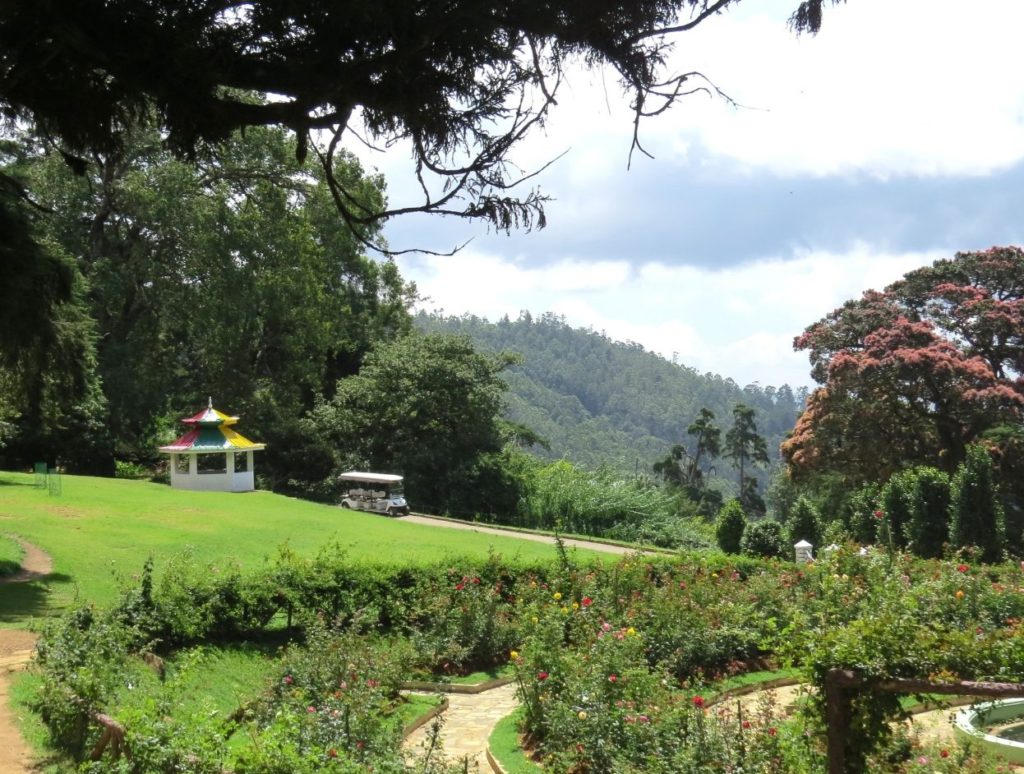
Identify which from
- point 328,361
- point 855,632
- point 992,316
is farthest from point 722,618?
point 328,361

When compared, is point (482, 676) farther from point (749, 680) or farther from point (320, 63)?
point (320, 63)

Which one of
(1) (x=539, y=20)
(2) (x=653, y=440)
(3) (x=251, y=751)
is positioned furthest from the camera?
(2) (x=653, y=440)

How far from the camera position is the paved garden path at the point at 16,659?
609 cm

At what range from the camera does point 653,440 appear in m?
117

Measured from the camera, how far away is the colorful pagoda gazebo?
2775 cm

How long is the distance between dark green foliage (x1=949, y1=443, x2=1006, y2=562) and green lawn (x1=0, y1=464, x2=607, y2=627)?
293 inches

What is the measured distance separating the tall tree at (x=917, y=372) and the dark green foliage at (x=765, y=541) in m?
5.03

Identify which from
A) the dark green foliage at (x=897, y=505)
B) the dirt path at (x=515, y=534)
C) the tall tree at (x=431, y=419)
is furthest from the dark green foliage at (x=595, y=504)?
the dark green foliage at (x=897, y=505)

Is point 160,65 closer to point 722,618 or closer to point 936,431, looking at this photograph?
point 722,618

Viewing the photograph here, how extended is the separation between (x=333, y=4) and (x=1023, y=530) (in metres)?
25.0

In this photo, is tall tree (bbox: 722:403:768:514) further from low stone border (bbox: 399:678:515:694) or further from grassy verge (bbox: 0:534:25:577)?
low stone border (bbox: 399:678:515:694)

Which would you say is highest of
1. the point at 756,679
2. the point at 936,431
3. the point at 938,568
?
the point at 936,431

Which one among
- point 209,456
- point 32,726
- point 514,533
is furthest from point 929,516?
point 209,456

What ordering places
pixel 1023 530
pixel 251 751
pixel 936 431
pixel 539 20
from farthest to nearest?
pixel 936 431 → pixel 1023 530 → pixel 251 751 → pixel 539 20
